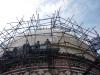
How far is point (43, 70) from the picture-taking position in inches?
945

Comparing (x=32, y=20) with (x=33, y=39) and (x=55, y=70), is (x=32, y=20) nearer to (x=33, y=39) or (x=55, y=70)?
(x=33, y=39)

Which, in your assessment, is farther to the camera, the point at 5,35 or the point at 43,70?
the point at 5,35

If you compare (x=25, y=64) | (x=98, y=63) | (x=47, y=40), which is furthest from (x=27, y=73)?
(x=98, y=63)

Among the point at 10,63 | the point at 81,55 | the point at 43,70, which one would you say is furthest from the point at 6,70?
the point at 81,55

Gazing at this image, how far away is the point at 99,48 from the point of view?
25.4 metres

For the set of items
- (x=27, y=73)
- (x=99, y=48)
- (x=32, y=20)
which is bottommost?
(x=27, y=73)

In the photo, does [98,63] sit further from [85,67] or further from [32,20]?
[32,20]

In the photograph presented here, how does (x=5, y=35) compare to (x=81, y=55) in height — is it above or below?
above

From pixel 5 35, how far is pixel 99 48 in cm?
731

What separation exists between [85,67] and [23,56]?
15.2 feet

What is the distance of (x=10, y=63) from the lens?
2472 cm

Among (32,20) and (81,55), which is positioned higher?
(32,20)

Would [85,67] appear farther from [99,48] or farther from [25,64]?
[25,64]

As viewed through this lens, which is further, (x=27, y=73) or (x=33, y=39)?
(x=33, y=39)
